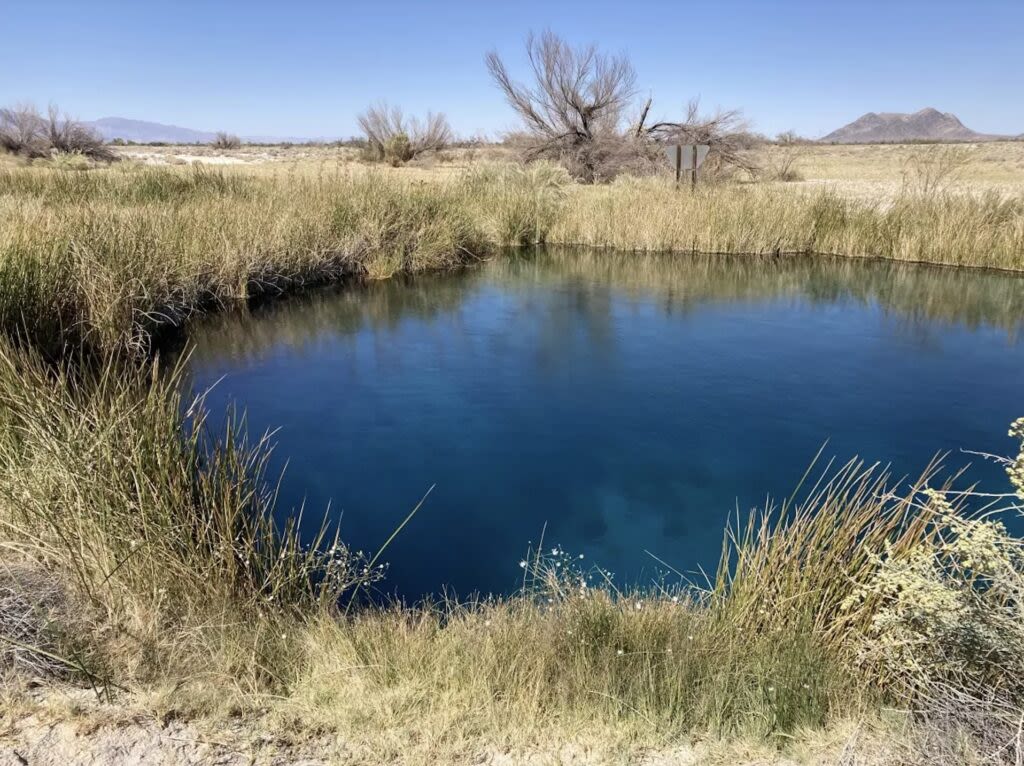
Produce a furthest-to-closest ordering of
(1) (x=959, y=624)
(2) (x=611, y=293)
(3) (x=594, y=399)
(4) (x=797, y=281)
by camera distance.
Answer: (4) (x=797, y=281) → (2) (x=611, y=293) → (3) (x=594, y=399) → (1) (x=959, y=624)

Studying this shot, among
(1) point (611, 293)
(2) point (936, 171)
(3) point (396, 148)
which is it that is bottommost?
(1) point (611, 293)

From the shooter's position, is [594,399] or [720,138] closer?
[594,399]

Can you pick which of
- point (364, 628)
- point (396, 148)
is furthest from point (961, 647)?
point (396, 148)

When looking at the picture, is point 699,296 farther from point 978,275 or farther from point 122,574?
point 122,574

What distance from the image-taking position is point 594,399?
211 inches

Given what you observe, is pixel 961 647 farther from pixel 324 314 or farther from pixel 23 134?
pixel 23 134

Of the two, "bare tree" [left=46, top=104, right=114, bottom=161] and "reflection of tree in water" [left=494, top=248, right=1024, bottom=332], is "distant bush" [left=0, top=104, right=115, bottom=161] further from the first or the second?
"reflection of tree in water" [left=494, top=248, right=1024, bottom=332]

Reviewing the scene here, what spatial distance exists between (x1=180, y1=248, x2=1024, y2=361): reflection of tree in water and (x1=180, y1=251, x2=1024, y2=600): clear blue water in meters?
0.05

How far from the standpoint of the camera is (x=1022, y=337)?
6969 millimetres

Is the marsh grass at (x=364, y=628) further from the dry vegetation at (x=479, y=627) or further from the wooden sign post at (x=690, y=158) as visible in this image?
the wooden sign post at (x=690, y=158)

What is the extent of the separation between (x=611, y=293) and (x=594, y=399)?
384cm

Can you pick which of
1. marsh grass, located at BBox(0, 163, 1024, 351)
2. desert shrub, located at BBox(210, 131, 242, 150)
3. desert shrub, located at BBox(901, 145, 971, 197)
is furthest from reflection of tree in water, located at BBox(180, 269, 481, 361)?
desert shrub, located at BBox(210, 131, 242, 150)

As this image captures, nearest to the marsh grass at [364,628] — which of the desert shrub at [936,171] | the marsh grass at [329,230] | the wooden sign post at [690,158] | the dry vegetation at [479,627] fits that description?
the dry vegetation at [479,627]

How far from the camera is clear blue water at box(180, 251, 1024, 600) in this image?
3674 millimetres
